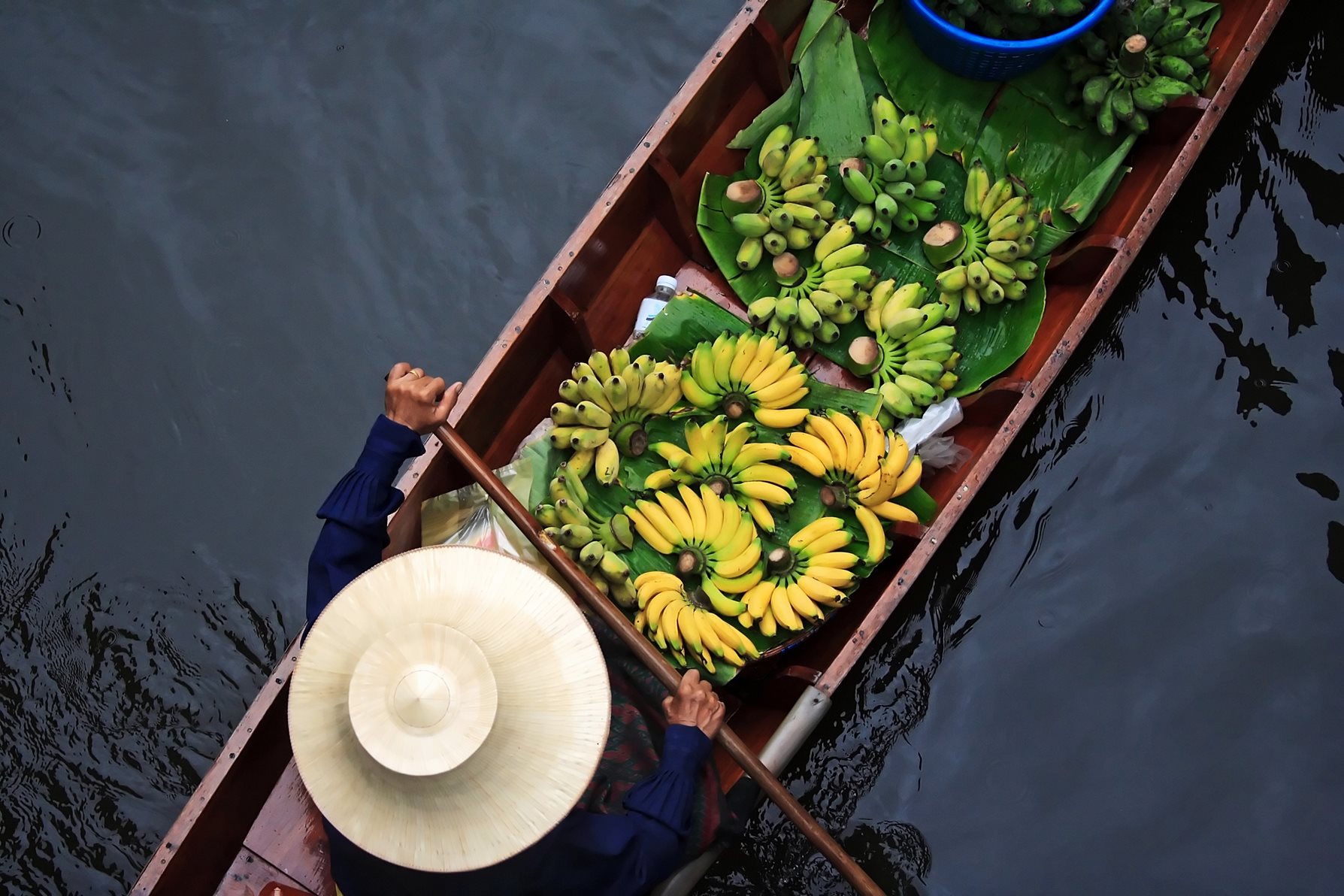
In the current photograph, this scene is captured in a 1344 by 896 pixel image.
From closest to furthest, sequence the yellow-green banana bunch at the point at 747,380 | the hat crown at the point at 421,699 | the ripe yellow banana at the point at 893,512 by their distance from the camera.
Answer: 1. the hat crown at the point at 421,699
2. the ripe yellow banana at the point at 893,512
3. the yellow-green banana bunch at the point at 747,380

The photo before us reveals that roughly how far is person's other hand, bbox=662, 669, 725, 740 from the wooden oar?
37 millimetres

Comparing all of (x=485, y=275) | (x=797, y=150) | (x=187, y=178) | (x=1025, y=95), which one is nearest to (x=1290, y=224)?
(x=1025, y=95)

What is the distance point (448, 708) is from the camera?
189cm

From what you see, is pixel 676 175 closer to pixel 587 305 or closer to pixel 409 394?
pixel 587 305

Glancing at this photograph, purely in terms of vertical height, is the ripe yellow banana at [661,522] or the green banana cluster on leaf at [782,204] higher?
the green banana cluster on leaf at [782,204]

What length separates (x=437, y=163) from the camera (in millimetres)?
4379

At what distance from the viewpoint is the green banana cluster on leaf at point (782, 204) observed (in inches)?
130

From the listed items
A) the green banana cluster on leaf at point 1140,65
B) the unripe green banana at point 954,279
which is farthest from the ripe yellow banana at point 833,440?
the green banana cluster on leaf at point 1140,65

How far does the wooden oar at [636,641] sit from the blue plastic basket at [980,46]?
220 cm

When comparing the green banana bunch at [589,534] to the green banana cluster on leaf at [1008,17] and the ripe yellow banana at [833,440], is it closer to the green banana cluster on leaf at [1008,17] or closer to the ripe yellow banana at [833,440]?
the ripe yellow banana at [833,440]

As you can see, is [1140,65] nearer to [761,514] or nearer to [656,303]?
[656,303]

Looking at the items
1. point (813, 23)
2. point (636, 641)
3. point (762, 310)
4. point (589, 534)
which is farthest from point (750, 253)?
point (636, 641)

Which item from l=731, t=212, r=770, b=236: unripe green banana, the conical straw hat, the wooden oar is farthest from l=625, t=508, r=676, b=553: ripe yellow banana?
l=731, t=212, r=770, b=236: unripe green banana

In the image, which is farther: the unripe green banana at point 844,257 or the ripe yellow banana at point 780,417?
the unripe green banana at point 844,257
